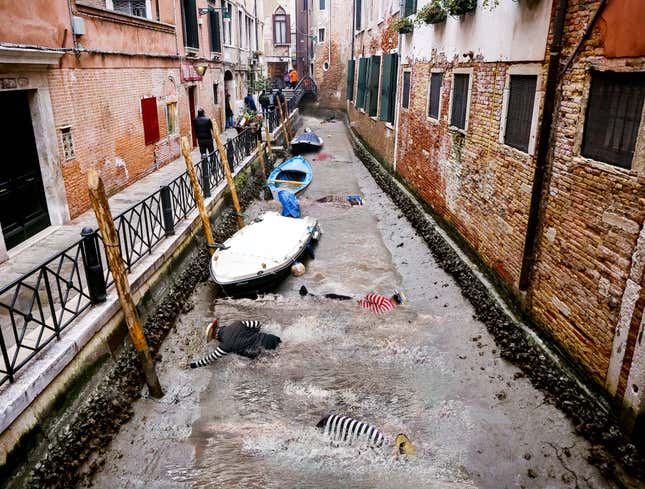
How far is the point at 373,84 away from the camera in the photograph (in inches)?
660

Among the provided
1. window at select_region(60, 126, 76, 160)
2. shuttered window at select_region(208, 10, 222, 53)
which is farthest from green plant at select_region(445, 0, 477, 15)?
shuttered window at select_region(208, 10, 222, 53)

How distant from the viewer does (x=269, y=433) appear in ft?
15.8

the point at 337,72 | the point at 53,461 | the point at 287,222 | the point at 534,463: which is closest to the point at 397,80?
the point at 287,222

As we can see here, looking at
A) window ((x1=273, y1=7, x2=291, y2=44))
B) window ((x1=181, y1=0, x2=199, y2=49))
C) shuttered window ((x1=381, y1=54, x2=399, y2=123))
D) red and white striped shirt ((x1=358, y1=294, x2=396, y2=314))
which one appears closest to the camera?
red and white striped shirt ((x1=358, y1=294, x2=396, y2=314))

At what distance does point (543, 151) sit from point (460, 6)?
3.34 metres

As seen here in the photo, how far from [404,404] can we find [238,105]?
62.7 feet

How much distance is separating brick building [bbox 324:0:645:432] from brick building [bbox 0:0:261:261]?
5994 millimetres

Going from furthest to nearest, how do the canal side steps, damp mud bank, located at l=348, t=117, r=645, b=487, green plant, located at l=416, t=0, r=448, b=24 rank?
green plant, located at l=416, t=0, r=448, b=24 → damp mud bank, located at l=348, t=117, r=645, b=487 → the canal side steps

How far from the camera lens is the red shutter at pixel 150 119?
36.7ft

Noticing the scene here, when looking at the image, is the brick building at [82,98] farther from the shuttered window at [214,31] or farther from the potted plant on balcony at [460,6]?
the potted plant on balcony at [460,6]

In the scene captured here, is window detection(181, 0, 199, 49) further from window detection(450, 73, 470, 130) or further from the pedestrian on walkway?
window detection(450, 73, 470, 130)

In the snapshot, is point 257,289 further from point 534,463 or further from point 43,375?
point 534,463

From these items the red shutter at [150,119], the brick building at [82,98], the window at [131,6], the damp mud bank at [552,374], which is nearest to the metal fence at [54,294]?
the brick building at [82,98]

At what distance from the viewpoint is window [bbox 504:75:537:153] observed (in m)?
5.77
